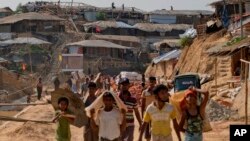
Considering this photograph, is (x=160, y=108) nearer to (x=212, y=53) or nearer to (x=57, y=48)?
(x=212, y=53)

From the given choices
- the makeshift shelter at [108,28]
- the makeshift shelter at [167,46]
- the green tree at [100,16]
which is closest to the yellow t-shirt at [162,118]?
the makeshift shelter at [167,46]

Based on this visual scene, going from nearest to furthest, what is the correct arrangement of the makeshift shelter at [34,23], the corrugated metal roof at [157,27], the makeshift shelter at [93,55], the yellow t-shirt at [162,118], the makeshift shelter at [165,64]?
the yellow t-shirt at [162,118]
the makeshift shelter at [165,64]
the makeshift shelter at [93,55]
the makeshift shelter at [34,23]
the corrugated metal roof at [157,27]

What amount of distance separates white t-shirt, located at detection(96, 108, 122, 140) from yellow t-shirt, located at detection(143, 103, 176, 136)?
530 mm

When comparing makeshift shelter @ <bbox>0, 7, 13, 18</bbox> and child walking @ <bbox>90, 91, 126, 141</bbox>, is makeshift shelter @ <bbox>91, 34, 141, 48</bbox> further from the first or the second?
child walking @ <bbox>90, 91, 126, 141</bbox>

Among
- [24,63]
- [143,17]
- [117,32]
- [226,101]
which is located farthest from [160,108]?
[143,17]

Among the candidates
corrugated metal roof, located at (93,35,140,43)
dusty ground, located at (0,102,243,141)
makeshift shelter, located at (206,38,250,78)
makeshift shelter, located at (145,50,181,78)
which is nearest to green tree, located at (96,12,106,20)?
corrugated metal roof, located at (93,35,140,43)

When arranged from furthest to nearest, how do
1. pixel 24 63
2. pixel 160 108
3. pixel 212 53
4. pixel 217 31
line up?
pixel 24 63 → pixel 217 31 → pixel 212 53 → pixel 160 108

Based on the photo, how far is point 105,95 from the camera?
8734 millimetres

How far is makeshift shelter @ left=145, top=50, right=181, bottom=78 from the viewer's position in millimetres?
44062

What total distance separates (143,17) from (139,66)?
2135 centimetres

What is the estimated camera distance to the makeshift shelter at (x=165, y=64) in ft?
145

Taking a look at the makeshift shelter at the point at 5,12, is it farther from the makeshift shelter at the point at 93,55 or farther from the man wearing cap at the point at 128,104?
the man wearing cap at the point at 128,104

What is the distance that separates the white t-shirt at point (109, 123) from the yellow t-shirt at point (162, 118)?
0.53 metres

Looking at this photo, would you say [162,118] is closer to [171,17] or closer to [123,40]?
[123,40]
